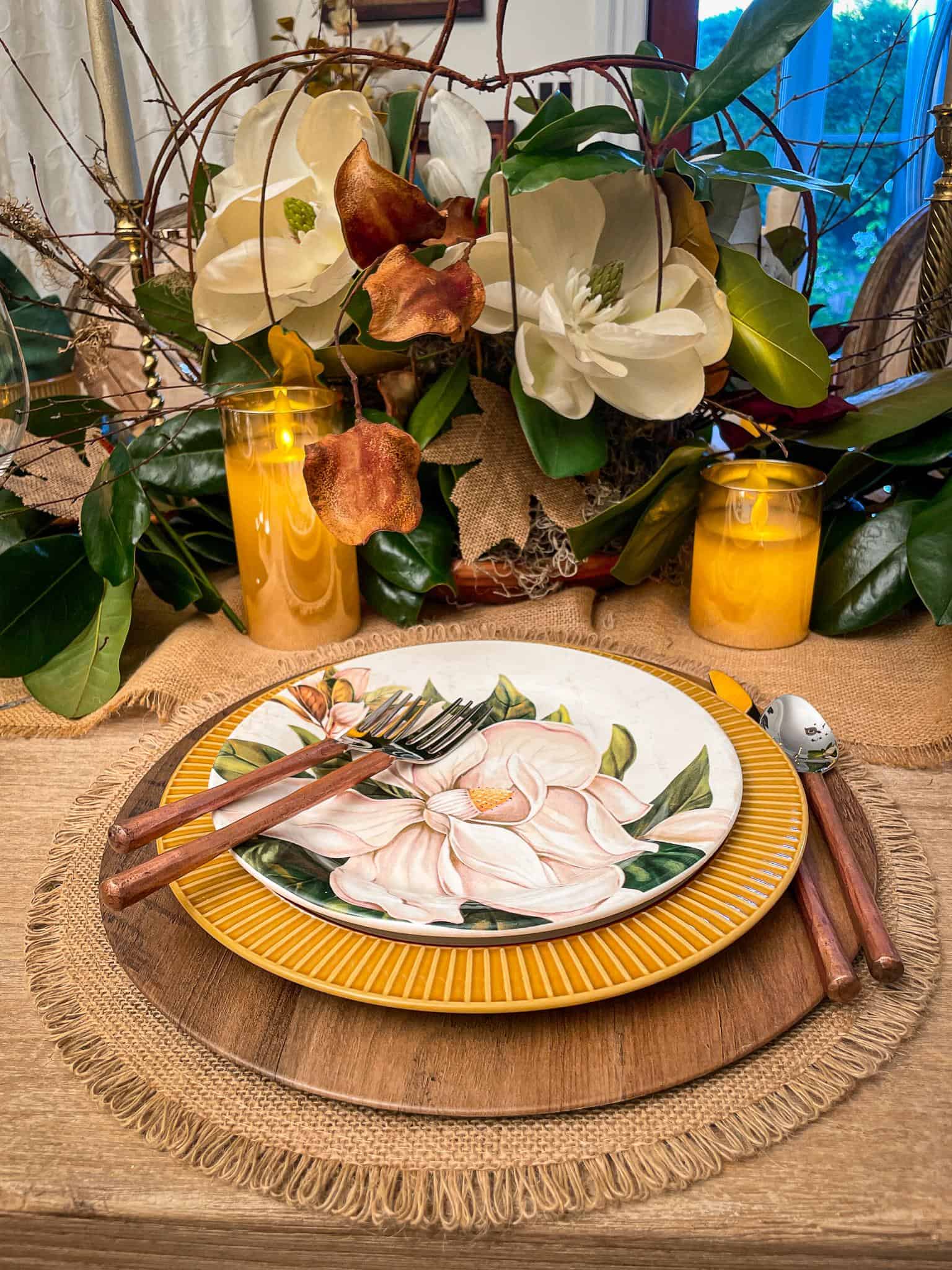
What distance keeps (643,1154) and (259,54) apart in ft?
9.63

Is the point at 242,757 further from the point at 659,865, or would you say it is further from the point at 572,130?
the point at 572,130

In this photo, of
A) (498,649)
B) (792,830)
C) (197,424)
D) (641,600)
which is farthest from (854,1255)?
(197,424)

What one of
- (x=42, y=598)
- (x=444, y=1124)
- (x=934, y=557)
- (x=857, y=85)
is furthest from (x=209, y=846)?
(x=857, y=85)

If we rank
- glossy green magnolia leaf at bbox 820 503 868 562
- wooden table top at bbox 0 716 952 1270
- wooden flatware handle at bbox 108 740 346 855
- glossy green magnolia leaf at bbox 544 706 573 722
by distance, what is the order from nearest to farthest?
wooden table top at bbox 0 716 952 1270
wooden flatware handle at bbox 108 740 346 855
glossy green magnolia leaf at bbox 544 706 573 722
glossy green magnolia leaf at bbox 820 503 868 562

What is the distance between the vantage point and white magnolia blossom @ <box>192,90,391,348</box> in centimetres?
66

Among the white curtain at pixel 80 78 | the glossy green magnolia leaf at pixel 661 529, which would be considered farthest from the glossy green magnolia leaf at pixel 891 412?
the white curtain at pixel 80 78

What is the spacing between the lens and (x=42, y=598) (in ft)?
2.27

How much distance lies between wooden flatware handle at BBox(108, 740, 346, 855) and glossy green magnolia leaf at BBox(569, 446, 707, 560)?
11.7 inches

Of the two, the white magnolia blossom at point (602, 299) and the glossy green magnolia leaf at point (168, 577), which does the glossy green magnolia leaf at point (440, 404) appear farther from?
the glossy green magnolia leaf at point (168, 577)

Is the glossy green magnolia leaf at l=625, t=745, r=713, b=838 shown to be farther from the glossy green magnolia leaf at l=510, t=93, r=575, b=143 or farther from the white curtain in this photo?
the white curtain

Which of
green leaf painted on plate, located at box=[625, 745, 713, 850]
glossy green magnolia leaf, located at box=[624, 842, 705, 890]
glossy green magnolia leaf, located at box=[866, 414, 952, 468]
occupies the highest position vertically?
glossy green magnolia leaf, located at box=[866, 414, 952, 468]

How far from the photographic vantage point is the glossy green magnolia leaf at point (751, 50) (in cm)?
60

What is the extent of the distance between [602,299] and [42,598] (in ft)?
1.48

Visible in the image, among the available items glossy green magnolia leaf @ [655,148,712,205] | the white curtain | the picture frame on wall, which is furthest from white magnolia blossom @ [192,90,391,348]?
the picture frame on wall
